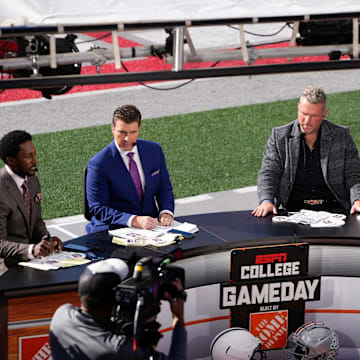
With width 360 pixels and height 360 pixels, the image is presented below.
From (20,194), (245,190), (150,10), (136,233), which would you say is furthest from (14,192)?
(245,190)

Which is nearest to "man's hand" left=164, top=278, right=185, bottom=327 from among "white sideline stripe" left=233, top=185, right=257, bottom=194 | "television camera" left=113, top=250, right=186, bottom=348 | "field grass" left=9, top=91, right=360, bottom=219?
"television camera" left=113, top=250, right=186, bottom=348

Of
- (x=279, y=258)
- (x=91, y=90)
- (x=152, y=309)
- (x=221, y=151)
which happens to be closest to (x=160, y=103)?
(x=91, y=90)

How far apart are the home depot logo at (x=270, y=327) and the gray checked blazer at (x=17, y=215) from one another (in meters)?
1.76

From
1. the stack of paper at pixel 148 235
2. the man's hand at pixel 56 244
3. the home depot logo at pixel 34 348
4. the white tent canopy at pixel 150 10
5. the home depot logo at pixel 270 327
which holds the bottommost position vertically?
the home depot logo at pixel 270 327

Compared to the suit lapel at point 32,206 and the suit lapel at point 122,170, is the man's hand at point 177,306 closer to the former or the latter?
the suit lapel at point 32,206

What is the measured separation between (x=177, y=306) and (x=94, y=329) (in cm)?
52

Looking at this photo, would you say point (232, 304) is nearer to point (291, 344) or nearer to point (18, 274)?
point (291, 344)

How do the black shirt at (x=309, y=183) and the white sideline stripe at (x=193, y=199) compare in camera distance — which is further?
the white sideline stripe at (x=193, y=199)

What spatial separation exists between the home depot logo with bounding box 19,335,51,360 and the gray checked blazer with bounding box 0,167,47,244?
78 cm

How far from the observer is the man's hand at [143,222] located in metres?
6.39

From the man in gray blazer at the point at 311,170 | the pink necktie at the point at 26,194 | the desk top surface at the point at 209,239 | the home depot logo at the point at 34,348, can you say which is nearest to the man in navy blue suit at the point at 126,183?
the desk top surface at the point at 209,239

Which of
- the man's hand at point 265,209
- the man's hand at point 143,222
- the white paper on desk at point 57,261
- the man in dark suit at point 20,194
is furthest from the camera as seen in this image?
the man's hand at point 265,209

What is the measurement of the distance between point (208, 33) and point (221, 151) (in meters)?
6.76

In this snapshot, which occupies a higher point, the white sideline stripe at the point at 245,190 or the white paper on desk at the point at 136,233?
the white paper on desk at the point at 136,233
